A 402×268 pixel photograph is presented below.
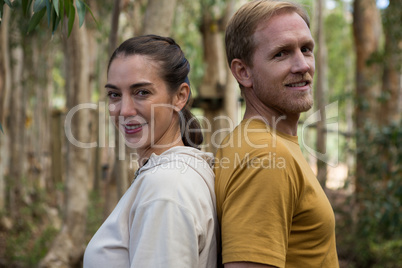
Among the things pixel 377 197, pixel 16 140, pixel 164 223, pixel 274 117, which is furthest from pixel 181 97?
pixel 16 140

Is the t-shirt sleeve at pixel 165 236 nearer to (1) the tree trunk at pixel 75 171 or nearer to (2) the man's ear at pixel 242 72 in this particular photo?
(2) the man's ear at pixel 242 72

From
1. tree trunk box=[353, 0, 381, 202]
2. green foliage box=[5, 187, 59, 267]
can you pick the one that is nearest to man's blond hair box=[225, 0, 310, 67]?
green foliage box=[5, 187, 59, 267]

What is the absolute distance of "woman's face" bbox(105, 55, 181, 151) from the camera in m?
1.68

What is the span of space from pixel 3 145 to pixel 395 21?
6770 millimetres

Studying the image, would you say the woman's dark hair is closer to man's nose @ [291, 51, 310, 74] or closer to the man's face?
the man's face

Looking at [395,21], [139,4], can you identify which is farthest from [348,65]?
[395,21]

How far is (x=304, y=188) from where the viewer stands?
4.88 ft

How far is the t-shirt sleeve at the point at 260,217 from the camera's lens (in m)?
1.38

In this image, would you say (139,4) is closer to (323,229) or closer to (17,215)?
(17,215)

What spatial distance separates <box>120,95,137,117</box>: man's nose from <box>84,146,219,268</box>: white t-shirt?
217 millimetres

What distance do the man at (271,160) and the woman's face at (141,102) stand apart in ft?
0.80

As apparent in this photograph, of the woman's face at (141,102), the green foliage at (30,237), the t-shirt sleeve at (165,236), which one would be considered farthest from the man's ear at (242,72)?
the green foliage at (30,237)

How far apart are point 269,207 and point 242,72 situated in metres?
0.59

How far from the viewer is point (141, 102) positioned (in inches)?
66.4
